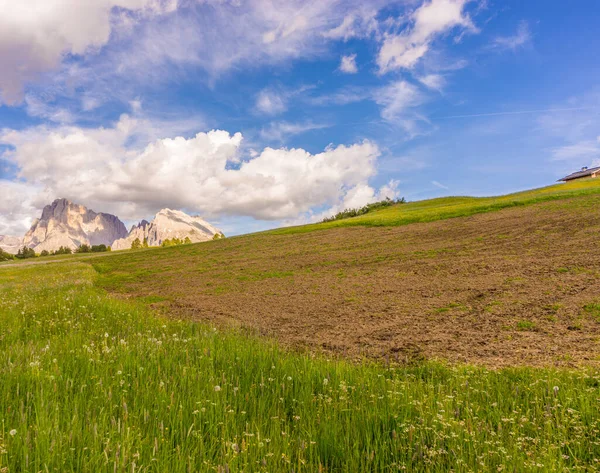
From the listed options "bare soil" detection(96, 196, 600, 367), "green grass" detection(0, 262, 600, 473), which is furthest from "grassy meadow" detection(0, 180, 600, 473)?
"bare soil" detection(96, 196, 600, 367)

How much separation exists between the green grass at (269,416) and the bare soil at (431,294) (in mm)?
1943

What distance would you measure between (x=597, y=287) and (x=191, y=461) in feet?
43.7

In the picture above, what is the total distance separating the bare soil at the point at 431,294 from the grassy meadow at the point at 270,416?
1.81 m

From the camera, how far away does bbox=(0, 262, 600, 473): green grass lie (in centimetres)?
308

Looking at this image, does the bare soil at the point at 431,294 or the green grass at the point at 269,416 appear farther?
the bare soil at the point at 431,294

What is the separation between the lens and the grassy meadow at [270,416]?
121 inches

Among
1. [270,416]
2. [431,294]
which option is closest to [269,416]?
[270,416]

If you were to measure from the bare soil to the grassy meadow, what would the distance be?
181 cm

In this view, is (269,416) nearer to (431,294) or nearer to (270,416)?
(270,416)

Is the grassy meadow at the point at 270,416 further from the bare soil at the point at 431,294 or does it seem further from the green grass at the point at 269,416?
the bare soil at the point at 431,294

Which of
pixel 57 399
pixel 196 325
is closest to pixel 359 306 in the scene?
pixel 196 325

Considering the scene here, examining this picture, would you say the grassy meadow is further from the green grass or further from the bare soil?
the bare soil

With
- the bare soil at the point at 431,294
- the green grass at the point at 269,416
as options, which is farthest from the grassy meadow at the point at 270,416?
the bare soil at the point at 431,294

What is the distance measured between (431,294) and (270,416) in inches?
408
